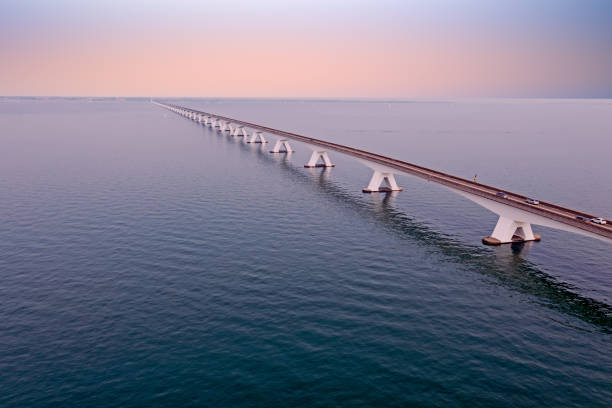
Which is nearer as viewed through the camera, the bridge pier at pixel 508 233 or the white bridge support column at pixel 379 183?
the bridge pier at pixel 508 233

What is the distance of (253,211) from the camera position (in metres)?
77.0

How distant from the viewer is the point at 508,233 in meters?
61.7

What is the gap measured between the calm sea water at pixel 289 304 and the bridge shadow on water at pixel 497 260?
1.08 ft

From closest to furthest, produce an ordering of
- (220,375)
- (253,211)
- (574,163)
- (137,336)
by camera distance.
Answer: (220,375), (137,336), (253,211), (574,163)

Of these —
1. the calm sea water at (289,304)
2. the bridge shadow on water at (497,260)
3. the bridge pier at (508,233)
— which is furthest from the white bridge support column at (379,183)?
the bridge pier at (508,233)

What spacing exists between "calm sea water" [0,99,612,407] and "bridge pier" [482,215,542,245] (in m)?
1.64

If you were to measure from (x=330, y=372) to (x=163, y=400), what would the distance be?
477 inches

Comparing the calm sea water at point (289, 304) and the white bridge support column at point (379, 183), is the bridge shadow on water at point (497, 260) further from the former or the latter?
the white bridge support column at point (379, 183)

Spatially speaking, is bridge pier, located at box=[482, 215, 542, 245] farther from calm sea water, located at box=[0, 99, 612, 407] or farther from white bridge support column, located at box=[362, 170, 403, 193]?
white bridge support column, located at box=[362, 170, 403, 193]

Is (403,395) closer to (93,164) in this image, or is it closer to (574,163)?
(93,164)

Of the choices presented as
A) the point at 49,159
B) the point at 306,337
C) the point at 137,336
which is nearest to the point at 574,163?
the point at 306,337

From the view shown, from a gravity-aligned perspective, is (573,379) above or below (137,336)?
above

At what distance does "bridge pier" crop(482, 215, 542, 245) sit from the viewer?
202 feet

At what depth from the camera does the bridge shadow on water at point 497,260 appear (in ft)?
138
